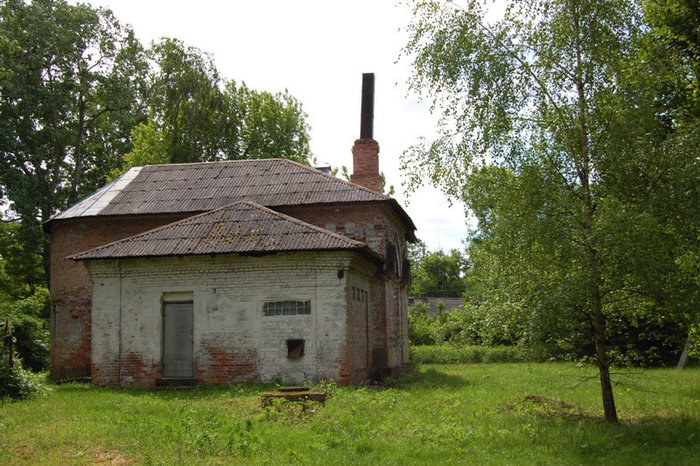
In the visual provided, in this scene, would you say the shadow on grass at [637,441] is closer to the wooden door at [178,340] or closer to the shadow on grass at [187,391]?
the shadow on grass at [187,391]

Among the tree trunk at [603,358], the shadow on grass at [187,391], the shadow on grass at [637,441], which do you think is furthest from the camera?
the shadow on grass at [187,391]

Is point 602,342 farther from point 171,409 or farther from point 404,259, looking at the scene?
point 404,259

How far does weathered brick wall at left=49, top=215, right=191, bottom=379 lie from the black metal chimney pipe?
→ 7.34 metres

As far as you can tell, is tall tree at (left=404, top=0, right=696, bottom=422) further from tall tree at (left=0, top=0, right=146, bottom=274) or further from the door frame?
tall tree at (left=0, top=0, right=146, bottom=274)

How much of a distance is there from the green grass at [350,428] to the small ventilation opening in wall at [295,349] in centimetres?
113

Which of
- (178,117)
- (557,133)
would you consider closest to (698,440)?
(557,133)

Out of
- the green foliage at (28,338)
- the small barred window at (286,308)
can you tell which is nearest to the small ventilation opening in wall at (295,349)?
the small barred window at (286,308)

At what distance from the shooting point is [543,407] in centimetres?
1203

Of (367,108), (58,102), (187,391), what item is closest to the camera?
(187,391)

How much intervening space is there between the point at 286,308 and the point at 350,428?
218 inches

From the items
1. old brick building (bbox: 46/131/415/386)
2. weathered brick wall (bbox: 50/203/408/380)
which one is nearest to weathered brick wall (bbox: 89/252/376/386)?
old brick building (bbox: 46/131/415/386)

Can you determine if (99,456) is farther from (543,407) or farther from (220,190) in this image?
(220,190)

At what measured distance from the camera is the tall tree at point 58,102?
95.3 ft

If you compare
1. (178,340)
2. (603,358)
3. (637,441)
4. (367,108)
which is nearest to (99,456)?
(637,441)
